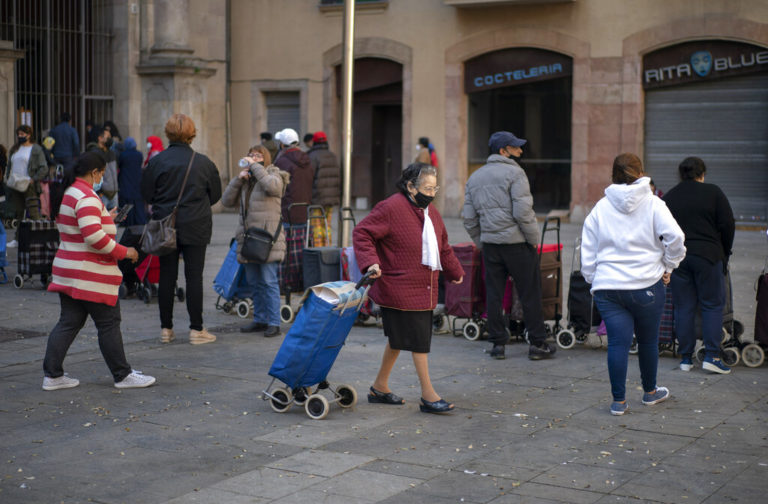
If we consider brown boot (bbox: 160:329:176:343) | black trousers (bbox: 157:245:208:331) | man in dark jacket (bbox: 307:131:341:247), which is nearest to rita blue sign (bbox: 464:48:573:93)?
man in dark jacket (bbox: 307:131:341:247)

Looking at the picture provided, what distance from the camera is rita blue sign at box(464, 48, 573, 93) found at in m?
23.0

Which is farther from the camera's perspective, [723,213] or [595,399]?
[723,213]

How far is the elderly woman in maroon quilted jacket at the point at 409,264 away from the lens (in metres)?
6.97

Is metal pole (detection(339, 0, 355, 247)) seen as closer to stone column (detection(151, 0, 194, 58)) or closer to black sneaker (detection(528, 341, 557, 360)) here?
black sneaker (detection(528, 341, 557, 360))

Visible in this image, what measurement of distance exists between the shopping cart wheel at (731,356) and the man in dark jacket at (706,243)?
31 centimetres

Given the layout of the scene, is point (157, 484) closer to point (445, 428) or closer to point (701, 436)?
point (445, 428)

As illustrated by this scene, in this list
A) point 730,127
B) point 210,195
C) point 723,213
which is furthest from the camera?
point 730,127

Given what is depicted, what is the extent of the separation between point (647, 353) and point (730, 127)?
1558cm

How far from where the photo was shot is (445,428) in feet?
A: 22.0

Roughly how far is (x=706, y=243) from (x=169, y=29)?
17.7m

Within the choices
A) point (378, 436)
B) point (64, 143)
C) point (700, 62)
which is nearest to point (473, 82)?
point (700, 62)

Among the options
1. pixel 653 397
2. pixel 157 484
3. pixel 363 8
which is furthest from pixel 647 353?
pixel 363 8

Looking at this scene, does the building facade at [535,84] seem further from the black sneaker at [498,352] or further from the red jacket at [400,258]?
the red jacket at [400,258]

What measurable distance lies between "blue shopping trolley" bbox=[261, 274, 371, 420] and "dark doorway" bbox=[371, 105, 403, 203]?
747 inches
